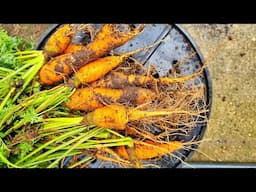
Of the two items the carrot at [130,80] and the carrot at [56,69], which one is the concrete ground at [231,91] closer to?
the carrot at [130,80]

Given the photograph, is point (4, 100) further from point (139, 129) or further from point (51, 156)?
point (139, 129)

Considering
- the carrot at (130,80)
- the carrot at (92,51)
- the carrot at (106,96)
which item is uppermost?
the carrot at (92,51)

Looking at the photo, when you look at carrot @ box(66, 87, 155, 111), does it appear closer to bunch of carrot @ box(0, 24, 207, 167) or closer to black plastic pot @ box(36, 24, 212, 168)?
bunch of carrot @ box(0, 24, 207, 167)

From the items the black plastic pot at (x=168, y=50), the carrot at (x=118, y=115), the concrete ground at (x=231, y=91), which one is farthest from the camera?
the concrete ground at (x=231, y=91)

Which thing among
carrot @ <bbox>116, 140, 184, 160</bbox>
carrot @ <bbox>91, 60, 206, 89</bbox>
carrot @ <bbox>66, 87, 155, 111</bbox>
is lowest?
carrot @ <bbox>116, 140, 184, 160</bbox>

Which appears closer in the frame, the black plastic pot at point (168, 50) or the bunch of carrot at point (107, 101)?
the bunch of carrot at point (107, 101)

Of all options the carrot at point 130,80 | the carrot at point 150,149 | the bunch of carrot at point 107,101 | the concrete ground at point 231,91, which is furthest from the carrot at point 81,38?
the concrete ground at point 231,91

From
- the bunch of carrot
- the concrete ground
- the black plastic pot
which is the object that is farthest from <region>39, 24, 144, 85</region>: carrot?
the concrete ground

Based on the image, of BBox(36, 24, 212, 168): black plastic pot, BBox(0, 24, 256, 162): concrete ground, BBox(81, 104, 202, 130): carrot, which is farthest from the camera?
BBox(0, 24, 256, 162): concrete ground
